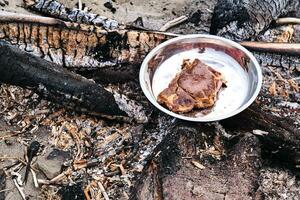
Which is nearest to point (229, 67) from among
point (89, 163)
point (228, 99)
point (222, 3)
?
point (228, 99)

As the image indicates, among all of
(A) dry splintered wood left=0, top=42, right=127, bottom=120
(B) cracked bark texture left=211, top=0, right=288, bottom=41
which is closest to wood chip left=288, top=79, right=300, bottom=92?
(B) cracked bark texture left=211, top=0, right=288, bottom=41

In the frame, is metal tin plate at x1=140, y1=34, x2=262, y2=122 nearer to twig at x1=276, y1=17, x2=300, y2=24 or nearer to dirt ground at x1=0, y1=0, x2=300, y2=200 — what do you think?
dirt ground at x1=0, y1=0, x2=300, y2=200

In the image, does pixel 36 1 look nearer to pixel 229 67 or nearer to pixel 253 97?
pixel 229 67

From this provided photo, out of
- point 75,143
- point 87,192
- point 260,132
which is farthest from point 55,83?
point 260,132

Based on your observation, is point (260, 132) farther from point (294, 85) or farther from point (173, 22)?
point (173, 22)

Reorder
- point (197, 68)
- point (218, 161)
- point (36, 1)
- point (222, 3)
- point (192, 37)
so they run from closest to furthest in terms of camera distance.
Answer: point (218, 161), point (197, 68), point (192, 37), point (222, 3), point (36, 1)

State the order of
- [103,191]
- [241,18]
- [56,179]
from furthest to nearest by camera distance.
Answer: [241,18], [56,179], [103,191]
